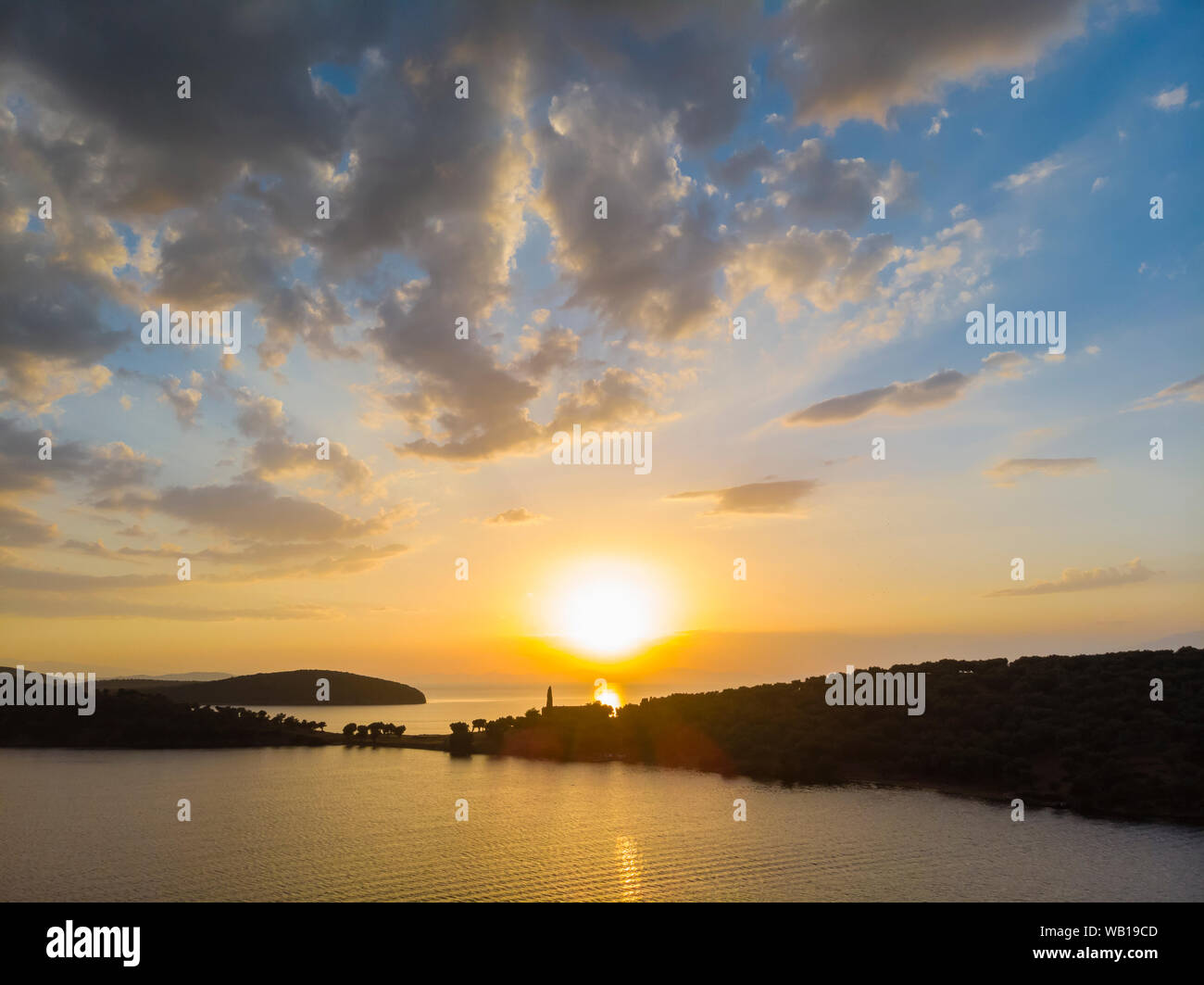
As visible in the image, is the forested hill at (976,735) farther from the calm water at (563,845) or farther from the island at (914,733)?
the calm water at (563,845)

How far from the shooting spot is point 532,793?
7706 centimetres

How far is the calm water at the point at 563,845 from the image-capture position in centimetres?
4144

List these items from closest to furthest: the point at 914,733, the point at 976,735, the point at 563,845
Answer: the point at 563,845, the point at 976,735, the point at 914,733

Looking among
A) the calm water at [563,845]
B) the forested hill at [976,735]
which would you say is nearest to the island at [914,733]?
the forested hill at [976,735]

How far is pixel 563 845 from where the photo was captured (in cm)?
5266

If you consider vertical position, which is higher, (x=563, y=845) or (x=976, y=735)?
(x=976, y=735)

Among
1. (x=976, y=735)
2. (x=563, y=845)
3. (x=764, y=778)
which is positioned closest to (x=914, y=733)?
(x=976, y=735)

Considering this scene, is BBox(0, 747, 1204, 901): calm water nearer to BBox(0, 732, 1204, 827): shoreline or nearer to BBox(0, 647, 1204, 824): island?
BBox(0, 732, 1204, 827): shoreline

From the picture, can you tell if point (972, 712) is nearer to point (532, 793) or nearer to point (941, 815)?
point (941, 815)

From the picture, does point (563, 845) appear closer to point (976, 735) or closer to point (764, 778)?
point (764, 778)

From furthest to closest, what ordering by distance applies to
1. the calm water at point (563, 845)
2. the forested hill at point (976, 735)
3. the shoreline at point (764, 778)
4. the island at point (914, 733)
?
the island at point (914, 733) → the forested hill at point (976, 735) → the shoreline at point (764, 778) → the calm water at point (563, 845)
